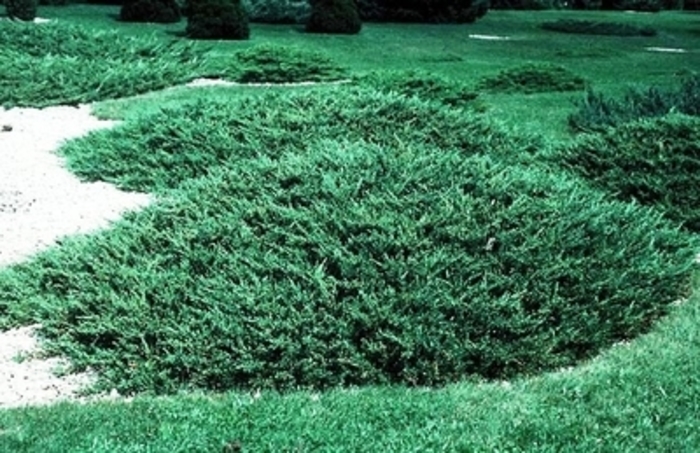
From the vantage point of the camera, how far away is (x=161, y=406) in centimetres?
452

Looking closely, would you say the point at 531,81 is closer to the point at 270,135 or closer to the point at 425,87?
the point at 425,87

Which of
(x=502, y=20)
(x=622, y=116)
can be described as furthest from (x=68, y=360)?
(x=502, y=20)

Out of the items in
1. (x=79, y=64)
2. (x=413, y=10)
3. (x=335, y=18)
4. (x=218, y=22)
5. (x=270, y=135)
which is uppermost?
(x=270, y=135)

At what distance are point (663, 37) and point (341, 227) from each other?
21.7 metres

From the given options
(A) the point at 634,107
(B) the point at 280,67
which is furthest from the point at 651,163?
(B) the point at 280,67

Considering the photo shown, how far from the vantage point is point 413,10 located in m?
27.7

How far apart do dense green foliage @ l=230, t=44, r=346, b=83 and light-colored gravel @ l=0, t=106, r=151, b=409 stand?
3309mm

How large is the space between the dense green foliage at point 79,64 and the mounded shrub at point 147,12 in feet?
19.4

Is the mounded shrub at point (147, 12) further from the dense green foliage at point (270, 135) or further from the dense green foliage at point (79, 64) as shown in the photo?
the dense green foliage at point (270, 135)

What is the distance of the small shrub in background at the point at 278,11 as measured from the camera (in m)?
25.2

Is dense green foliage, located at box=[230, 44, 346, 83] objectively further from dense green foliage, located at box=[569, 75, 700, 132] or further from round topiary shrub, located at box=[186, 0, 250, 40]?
round topiary shrub, located at box=[186, 0, 250, 40]

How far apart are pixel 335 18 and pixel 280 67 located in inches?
332

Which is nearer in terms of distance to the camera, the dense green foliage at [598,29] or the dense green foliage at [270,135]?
the dense green foliage at [270,135]

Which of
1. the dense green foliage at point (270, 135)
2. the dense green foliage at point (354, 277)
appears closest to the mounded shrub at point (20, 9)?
the dense green foliage at point (270, 135)
